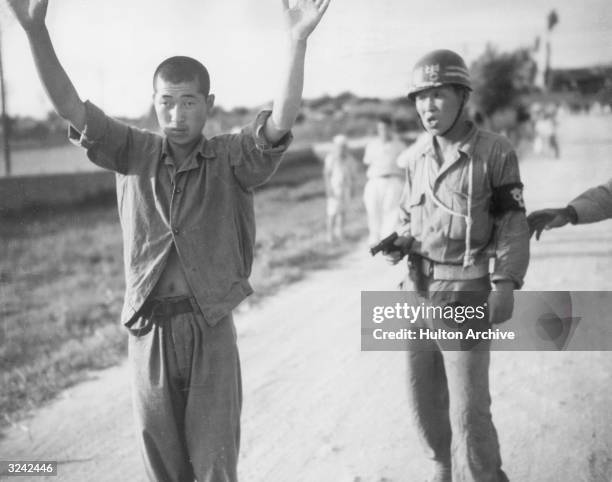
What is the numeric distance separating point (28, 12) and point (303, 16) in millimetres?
749

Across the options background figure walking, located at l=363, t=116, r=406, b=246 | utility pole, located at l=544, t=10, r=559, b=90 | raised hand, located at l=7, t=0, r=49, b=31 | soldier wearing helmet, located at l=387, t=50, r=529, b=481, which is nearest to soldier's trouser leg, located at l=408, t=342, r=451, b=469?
soldier wearing helmet, located at l=387, t=50, r=529, b=481

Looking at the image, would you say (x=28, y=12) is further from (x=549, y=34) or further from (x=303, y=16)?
(x=549, y=34)

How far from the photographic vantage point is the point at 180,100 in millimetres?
2076

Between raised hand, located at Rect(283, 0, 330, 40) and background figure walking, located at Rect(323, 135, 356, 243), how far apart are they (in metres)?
6.00

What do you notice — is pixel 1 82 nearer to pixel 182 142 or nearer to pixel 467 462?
pixel 182 142

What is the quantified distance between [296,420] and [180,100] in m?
1.82

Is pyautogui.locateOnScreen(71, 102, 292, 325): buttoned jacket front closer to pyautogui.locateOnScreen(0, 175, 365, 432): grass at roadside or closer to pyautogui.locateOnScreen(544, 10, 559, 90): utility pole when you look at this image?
pyautogui.locateOnScreen(544, 10, 559, 90): utility pole

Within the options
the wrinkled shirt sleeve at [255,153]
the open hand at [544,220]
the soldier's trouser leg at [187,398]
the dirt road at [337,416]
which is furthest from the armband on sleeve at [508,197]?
the dirt road at [337,416]

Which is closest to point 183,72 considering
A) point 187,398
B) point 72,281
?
point 187,398

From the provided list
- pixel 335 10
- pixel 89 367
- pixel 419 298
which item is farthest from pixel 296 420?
pixel 335 10

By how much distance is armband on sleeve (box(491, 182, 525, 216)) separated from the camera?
7.30ft

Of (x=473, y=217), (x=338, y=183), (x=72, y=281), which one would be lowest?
(x=72, y=281)

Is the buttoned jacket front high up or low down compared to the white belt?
up

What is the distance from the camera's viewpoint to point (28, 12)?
6.22 ft
